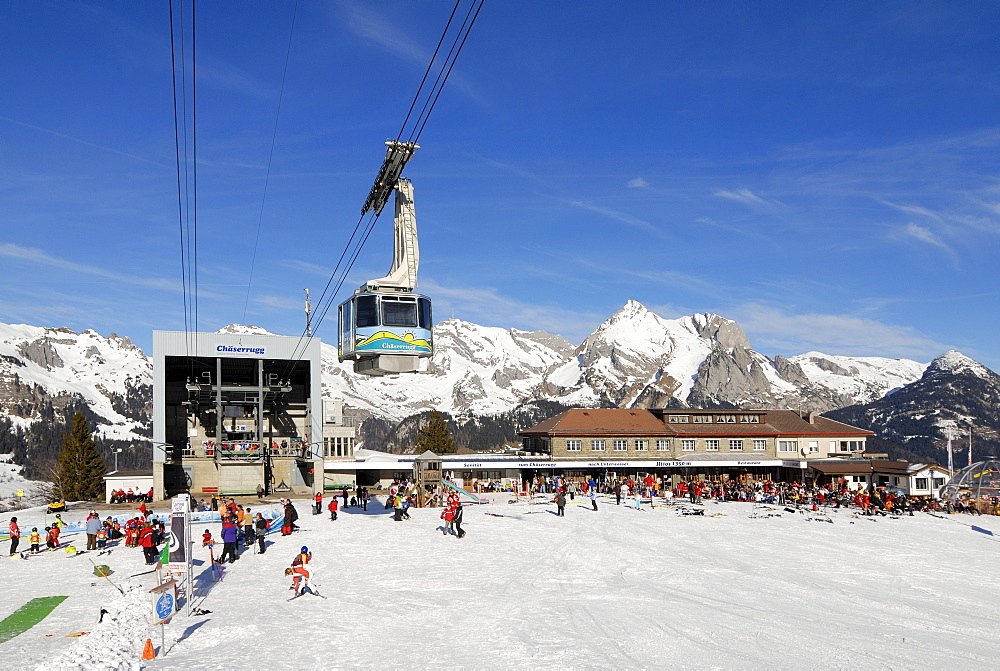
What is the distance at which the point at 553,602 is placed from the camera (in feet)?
71.3

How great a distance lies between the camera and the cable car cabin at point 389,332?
33.2 m

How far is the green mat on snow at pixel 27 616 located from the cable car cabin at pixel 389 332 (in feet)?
47.7

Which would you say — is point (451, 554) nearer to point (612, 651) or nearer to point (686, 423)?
point (612, 651)

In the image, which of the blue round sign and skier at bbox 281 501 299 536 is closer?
the blue round sign

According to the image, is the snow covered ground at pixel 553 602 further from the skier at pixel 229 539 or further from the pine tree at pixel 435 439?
the pine tree at pixel 435 439

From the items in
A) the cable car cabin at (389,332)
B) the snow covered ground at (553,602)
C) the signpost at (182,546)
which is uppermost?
the cable car cabin at (389,332)

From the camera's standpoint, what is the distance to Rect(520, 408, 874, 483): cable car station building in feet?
245

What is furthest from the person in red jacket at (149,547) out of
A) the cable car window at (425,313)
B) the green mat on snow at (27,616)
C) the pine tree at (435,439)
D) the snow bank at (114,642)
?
the pine tree at (435,439)

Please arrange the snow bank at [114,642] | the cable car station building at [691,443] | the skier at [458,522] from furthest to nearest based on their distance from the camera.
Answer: the cable car station building at [691,443], the skier at [458,522], the snow bank at [114,642]

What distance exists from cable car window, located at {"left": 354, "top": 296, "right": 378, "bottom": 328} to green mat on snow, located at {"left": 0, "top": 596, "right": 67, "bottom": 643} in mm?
14850

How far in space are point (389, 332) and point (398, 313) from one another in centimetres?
86

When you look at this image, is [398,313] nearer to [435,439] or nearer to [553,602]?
[553,602]

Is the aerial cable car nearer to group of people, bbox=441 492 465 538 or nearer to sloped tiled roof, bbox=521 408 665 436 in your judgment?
group of people, bbox=441 492 465 538

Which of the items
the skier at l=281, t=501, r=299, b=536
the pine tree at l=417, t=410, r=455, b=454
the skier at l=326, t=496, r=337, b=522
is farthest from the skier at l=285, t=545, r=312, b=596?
the pine tree at l=417, t=410, r=455, b=454
